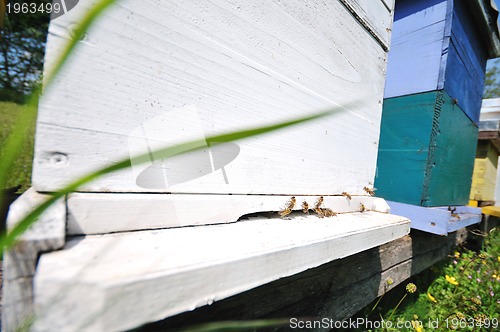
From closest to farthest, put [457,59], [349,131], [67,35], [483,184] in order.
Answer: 1. [67,35]
2. [349,131]
3. [457,59]
4. [483,184]

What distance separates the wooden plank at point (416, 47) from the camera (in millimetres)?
1512

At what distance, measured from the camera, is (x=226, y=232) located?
538 millimetres

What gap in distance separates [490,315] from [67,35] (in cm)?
265

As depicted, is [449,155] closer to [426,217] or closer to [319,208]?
[426,217]

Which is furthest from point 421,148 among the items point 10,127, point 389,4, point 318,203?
point 10,127

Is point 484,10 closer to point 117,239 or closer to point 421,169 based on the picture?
point 421,169

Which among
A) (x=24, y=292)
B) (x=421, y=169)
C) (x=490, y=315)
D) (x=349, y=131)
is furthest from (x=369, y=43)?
(x=490, y=315)

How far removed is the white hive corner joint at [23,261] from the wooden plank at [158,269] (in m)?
0.02

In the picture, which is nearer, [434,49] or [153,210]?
[153,210]

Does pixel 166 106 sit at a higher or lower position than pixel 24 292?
higher

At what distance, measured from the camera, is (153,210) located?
491 mm

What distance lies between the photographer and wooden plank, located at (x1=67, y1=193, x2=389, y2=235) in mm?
415

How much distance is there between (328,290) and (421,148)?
3.52ft

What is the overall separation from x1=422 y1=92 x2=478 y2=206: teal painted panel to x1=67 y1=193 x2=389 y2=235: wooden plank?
1.33 metres
